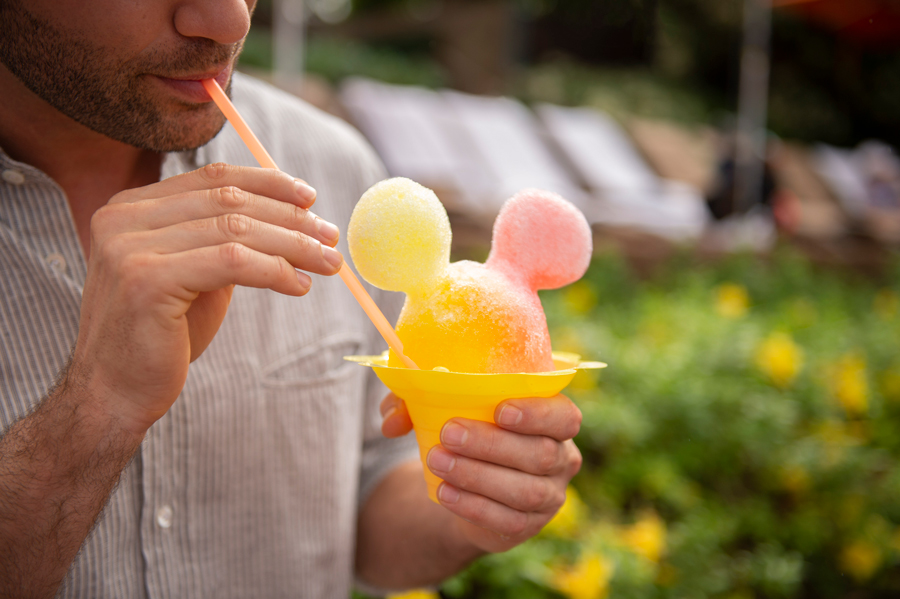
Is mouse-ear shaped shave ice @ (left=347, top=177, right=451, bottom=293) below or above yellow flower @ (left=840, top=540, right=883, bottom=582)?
above

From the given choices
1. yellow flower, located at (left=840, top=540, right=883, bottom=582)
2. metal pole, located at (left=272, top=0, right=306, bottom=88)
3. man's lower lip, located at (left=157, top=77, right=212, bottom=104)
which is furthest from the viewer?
metal pole, located at (left=272, top=0, right=306, bottom=88)

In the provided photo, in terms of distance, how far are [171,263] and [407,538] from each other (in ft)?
3.19

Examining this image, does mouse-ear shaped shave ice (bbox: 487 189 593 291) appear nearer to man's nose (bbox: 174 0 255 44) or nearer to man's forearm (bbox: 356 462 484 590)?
man's nose (bbox: 174 0 255 44)

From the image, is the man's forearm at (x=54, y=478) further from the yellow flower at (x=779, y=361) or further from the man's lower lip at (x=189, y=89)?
the yellow flower at (x=779, y=361)

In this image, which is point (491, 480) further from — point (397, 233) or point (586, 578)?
point (586, 578)

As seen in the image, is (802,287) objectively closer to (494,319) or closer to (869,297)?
(869,297)

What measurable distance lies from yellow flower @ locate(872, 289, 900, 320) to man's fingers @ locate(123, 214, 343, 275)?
373 cm

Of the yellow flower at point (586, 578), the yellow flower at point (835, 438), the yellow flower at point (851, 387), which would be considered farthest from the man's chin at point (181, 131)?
the yellow flower at point (851, 387)

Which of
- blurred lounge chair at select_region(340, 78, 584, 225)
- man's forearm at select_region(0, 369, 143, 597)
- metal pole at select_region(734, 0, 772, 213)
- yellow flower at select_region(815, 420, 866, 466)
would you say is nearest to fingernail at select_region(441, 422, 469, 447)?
man's forearm at select_region(0, 369, 143, 597)

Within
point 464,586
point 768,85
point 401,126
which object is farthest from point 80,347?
point 768,85

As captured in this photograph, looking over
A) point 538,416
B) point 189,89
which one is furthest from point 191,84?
point 538,416

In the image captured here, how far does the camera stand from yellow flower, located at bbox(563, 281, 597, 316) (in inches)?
130

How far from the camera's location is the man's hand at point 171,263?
0.76m

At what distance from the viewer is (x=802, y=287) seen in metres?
4.27
